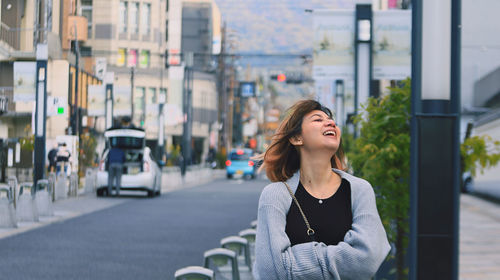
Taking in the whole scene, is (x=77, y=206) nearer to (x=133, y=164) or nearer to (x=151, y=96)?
(x=133, y=164)

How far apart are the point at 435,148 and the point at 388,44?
1379cm

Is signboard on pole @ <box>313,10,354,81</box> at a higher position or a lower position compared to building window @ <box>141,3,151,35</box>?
lower

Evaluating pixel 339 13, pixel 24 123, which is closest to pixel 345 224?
pixel 339 13

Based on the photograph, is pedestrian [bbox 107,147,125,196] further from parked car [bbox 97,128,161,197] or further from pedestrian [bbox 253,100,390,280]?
pedestrian [bbox 253,100,390,280]

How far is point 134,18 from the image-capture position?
206 ft

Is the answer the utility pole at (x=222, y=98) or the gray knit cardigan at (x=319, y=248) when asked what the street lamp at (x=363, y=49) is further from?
the utility pole at (x=222, y=98)

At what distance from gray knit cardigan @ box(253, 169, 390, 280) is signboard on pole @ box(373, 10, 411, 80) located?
16.3m

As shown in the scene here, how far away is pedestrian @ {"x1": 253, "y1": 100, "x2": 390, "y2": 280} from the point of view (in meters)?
3.09

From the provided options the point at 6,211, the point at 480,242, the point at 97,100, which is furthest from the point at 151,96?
the point at 480,242

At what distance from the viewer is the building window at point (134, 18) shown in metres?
57.3

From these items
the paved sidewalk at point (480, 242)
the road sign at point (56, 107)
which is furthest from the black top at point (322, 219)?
the road sign at point (56, 107)

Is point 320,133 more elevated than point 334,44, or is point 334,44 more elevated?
point 334,44

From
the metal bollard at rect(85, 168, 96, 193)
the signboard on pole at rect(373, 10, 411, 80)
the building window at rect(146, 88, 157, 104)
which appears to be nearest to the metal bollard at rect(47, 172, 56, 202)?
the metal bollard at rect(85, 168, 96, 193)

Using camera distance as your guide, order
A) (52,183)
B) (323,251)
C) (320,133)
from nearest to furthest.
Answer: (323,251), (320,133), (52,183)
